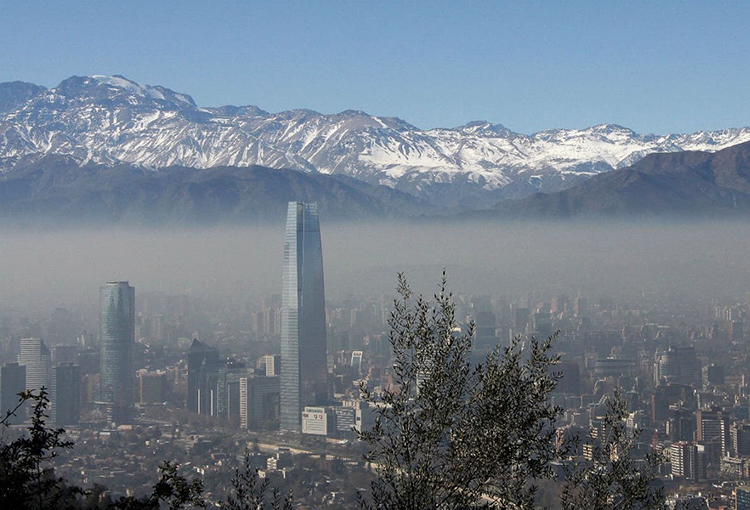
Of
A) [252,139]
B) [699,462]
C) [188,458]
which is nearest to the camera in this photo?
[699,462]

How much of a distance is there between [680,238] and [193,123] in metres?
100

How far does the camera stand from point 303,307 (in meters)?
52.2

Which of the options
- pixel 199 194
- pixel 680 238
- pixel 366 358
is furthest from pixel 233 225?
pixel 366 358

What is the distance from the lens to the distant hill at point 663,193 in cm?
9762

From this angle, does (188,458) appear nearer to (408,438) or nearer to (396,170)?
(408,438)

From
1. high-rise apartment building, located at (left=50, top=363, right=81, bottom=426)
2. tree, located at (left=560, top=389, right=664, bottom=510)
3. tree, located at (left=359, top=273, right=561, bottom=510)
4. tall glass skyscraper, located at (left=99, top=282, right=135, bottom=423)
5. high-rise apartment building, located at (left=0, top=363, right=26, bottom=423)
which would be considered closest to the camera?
tree, located at (left=359, top=273, right=561, bottom=510)

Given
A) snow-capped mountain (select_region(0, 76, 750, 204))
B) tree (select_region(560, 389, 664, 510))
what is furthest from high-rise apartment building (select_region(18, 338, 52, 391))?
snow-capped mountain (select_region(0, 76, 750, 204))

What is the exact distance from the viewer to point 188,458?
1430 inches

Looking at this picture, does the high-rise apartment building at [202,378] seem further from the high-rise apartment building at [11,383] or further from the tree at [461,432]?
the tree at [461,432]

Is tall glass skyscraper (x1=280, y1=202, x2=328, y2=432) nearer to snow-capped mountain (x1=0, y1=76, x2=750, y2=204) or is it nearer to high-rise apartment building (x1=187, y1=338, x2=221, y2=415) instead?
high-rise apartment building (x1=187, y1=338, x2=221, y2=415)

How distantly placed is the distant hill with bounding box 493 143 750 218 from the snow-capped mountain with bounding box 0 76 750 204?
3252 cm

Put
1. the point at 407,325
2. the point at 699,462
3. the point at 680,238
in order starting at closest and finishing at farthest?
1. the point at 407,325
2. the point at 699,462
3. the point at 680,238

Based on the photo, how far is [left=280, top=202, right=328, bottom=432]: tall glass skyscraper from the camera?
51.1 meters

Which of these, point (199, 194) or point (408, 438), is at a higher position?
point (199, 194)
